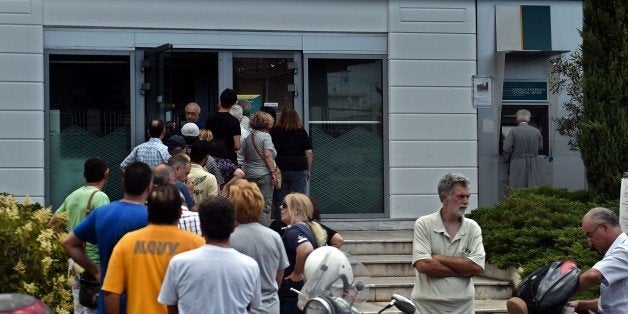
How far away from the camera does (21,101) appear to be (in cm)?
1614

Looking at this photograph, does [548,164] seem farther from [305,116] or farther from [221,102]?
[221,102]

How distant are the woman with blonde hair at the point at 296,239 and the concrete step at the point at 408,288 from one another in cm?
444

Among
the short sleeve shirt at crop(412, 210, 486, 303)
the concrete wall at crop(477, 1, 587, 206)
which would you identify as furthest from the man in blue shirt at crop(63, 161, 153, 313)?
the concrete wall at crop(477, 1, 587, 206)

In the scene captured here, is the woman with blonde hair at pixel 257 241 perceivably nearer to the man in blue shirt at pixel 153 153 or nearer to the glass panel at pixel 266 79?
the man in blue shirt at pixel 153 153

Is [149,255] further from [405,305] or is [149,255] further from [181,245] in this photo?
[405,305]

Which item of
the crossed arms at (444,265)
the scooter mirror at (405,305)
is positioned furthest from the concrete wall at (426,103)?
the scooter mirror at (405,305)

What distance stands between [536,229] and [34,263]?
248 inches

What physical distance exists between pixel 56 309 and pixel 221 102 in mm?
4805

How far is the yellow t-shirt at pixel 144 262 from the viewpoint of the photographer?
7023 millimetres

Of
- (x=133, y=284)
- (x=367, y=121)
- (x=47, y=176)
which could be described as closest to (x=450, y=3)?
(x=367, y=121)

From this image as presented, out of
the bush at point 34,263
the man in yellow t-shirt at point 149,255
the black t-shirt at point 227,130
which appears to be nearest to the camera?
the man in yellow t-shirt at point 149,255

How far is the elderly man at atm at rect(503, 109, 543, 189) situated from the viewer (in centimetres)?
1752

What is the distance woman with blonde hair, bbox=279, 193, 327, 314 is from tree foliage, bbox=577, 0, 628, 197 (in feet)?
24.2

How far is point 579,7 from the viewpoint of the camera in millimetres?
18281
